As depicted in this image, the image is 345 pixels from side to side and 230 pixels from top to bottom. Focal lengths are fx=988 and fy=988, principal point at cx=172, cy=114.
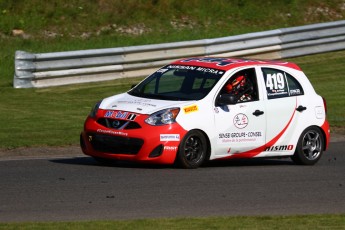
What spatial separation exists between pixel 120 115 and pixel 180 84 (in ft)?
3.75

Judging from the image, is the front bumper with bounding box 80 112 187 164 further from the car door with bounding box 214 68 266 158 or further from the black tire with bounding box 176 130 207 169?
the car door with bounding box 214 68 266 158

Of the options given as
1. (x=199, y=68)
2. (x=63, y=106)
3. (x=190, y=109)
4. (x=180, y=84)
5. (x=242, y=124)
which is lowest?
(x=63, y=106)

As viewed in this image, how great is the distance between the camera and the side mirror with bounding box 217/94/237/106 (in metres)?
12.8

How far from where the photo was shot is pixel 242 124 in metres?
13.0

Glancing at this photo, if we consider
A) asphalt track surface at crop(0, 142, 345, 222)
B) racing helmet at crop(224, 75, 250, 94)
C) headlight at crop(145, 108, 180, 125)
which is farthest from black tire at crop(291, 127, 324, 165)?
headlight at crop(145, 108, 180, 125)

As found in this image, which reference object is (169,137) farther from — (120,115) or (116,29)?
(116,29)

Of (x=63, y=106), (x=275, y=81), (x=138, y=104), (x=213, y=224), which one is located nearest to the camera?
(x=213, y=224)

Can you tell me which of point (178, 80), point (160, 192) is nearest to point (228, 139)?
point (178, 80)

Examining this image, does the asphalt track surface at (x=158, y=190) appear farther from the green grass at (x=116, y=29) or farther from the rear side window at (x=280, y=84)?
the green grass at (x=116, y=29)

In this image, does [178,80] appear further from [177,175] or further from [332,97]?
[332,97]

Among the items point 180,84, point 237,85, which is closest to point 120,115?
point 180,84

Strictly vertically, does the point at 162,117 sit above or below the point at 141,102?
below

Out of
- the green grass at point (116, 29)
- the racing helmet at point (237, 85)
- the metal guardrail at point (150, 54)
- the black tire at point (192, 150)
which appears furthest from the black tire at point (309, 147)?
the metal guardrail at point (150, 54)

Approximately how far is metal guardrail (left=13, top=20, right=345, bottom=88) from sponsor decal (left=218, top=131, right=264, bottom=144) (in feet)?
23.9
